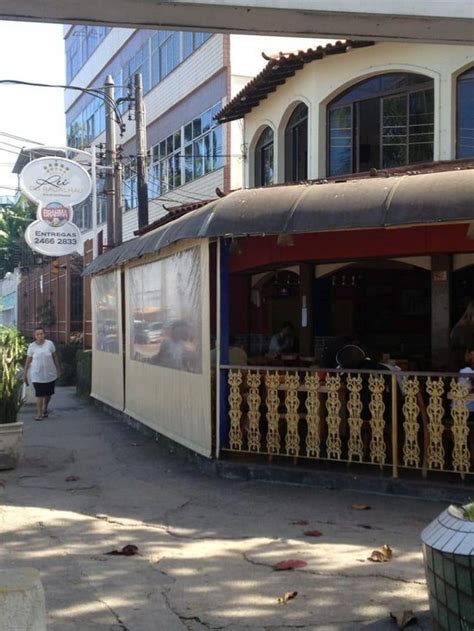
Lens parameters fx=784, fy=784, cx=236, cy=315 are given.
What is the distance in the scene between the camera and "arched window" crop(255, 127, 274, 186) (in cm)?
1581

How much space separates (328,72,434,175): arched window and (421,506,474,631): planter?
8966 mm

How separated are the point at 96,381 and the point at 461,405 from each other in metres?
10.1

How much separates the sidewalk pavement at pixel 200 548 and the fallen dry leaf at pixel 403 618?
0.19 feet

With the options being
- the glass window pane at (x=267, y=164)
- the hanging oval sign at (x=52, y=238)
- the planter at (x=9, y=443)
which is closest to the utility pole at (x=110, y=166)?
the hanging oval sign at (x=52, y=238)

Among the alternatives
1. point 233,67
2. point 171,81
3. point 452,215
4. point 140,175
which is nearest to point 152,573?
point 452,215

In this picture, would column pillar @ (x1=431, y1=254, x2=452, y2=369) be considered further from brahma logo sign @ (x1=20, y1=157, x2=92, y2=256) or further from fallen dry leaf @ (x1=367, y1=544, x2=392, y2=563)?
brahma logo sign @ (x1=20, y1=157, x2=92, y2=256)

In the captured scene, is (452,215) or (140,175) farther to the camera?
(140,175)

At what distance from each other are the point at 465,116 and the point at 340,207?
Answer: 5.16m

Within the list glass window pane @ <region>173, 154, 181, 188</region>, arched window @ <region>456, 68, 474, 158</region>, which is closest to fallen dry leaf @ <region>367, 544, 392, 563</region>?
arched window @ <region>456, 68, 474, 158</region>

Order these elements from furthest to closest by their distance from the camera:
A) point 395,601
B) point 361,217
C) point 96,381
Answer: point 96,381 → point 361,217 → point 395,601

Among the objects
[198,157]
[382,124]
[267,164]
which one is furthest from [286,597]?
[198,157]

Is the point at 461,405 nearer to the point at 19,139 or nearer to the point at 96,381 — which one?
the point at 96,381

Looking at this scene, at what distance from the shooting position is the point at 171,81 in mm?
22312

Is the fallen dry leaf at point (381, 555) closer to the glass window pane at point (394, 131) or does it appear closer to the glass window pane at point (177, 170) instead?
the glass window pane at point (394, 131)
